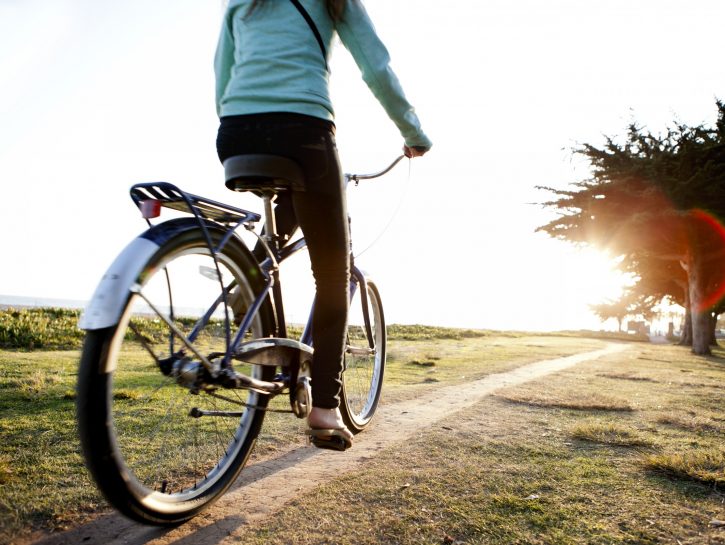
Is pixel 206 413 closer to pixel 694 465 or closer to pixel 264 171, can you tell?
pixel 264 171

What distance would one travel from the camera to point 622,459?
2.70 meters

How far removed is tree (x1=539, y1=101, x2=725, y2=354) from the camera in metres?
16.1

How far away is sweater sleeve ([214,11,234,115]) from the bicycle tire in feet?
2.63

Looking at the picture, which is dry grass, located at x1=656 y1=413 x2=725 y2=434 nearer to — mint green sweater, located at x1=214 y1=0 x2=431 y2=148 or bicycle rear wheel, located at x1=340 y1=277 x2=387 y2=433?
bicycle rear wheel, located at x1=340 y1=277 x2=387 y2=433

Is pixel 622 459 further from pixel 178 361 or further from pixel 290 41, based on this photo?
pixel 290 41

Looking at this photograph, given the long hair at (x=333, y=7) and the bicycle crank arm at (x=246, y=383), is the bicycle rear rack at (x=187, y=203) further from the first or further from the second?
the long hair at (x=333, y=7)

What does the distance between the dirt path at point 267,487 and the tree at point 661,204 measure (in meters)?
15.1

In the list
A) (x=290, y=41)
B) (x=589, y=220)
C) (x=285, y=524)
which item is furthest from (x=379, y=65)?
(x=589, y=220)

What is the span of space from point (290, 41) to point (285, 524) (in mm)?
1914

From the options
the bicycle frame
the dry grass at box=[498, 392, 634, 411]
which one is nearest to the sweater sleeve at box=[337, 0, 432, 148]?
the bicycle frame

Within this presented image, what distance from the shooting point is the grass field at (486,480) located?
1.84 m

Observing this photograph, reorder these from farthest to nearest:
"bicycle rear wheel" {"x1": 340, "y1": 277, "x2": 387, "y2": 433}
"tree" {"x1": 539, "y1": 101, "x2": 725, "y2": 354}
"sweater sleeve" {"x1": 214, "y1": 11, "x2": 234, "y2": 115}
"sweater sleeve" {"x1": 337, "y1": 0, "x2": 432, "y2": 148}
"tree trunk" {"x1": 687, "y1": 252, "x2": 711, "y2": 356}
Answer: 1. "tree trunk" {"x1": 687, "y1": 252, "x2": 711, "y2": 356}
2. "tree" {"x1": 539, "y1": 101, "x2": 725, "y2": 354}
3. "bicycle rear wheel" {"x1": 340, "y1": 277, "x2": 387, "y2": 433}
4. "sweater sleeve" {"x1": 214, "y1": 11, "x2": 234, "y2": 115}
5. "sweater sleeve" {"x1": 337, "y1": 0, "x2": 432, "y2": 148}

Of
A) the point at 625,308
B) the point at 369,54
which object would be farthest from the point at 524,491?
the point at 625,308

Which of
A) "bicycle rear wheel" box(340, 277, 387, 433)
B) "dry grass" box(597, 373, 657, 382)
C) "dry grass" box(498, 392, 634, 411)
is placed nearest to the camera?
"bicycle rear wheel" box(340, 277, 387, 433)
